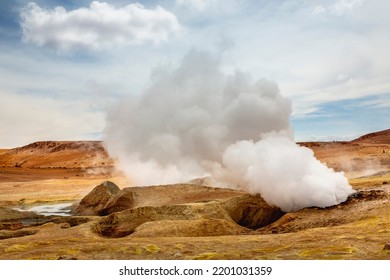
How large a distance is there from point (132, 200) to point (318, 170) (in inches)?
527

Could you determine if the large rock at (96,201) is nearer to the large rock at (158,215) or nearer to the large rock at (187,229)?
the large rock at (158,215)

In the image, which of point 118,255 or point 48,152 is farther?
point 48,152

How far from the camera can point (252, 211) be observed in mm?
21812

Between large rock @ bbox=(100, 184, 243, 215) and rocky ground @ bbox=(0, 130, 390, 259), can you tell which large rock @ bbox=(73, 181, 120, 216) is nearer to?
rocky ground @ bbox=(0, 130, 390, 259)

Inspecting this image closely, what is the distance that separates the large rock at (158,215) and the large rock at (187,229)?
193 centimetres

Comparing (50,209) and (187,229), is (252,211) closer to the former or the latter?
(187,229)

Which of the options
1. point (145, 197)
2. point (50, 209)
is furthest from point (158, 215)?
point (50, 209)

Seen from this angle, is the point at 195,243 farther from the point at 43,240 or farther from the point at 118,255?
the point at 43,240

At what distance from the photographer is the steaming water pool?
1194 inches

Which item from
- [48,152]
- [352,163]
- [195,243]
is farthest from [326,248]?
[48,152]

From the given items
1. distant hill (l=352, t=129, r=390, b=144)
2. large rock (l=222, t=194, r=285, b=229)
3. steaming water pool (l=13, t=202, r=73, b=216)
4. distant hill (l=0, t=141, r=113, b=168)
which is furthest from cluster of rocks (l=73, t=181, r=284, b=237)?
distant hill (l=352, t=129, r=390, b=144)

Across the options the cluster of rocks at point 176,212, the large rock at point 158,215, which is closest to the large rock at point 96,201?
the cluster of rocks at point 176,212

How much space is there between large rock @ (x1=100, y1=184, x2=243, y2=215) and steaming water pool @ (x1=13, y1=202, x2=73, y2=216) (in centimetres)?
370

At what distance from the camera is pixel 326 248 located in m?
11.6
